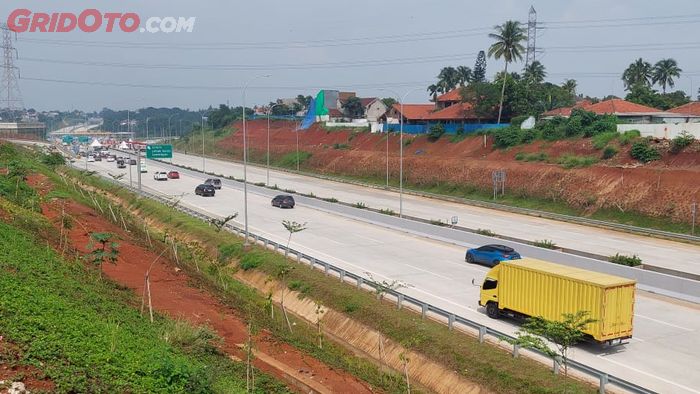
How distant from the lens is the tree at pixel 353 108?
467ft

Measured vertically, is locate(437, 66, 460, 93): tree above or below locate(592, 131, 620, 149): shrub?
above

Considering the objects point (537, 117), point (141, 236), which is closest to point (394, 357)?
point (141, 236)

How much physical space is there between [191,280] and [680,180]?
1511 inches

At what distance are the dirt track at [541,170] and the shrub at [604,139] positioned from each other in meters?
0.59

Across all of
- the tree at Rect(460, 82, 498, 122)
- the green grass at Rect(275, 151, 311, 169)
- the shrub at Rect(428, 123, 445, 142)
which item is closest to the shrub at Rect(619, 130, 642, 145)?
the tree at Rect(460, 82, 498, 122)

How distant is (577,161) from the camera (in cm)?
6106

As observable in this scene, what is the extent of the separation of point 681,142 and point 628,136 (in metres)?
6.77

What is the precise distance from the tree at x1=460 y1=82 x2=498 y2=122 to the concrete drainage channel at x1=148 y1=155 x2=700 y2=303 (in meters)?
37.0

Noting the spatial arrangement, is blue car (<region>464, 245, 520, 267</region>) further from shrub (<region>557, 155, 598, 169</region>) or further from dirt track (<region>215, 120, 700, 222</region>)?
shrub (<region>557, 155, 598, 169</region>)

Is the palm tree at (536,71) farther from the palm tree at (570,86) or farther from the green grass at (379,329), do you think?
the green grass at (379,329)

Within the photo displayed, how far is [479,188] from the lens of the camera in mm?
67125

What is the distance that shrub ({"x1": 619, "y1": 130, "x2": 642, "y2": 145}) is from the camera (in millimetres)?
61125

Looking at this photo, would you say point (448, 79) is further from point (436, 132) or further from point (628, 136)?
point (628, 136)

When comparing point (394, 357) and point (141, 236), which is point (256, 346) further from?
point (141, 236)
